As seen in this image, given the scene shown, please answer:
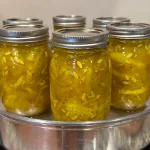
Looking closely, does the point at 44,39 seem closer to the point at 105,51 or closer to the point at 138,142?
the point at 105,51

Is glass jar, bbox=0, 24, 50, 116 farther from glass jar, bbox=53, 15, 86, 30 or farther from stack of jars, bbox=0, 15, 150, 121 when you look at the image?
glass jar, bbox=53, 15, 86, 30

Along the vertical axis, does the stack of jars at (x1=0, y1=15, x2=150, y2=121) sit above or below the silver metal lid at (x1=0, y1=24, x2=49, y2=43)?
below

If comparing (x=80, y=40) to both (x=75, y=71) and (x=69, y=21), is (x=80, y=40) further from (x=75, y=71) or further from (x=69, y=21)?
(x=69, y=21)

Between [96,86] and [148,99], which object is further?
[148,99]

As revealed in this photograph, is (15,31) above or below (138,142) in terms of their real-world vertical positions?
above

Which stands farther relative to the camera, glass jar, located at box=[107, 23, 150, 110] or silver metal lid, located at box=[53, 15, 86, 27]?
silver metal lid, located at box=[53, 15, 86, 27]

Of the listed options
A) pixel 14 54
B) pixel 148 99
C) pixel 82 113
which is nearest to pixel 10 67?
pixel 14 54

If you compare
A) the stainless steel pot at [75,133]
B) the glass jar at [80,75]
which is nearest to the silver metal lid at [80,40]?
the glass jar at [80,75]

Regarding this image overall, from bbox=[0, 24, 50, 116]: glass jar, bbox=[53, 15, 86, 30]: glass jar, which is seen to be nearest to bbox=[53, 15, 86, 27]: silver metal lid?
bbox=[53, 15, 86, 30]: glass jar
